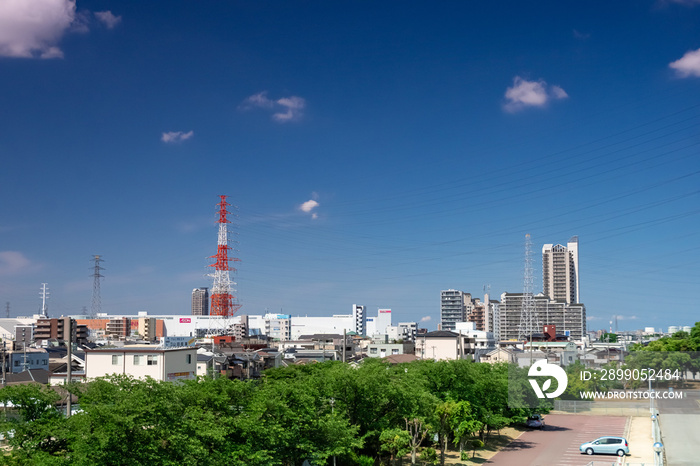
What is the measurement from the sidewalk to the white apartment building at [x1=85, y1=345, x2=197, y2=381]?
28596 mm

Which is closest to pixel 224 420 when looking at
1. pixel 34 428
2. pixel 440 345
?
pixel 34 428

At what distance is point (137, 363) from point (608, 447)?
30.4m

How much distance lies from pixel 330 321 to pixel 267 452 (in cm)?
16477

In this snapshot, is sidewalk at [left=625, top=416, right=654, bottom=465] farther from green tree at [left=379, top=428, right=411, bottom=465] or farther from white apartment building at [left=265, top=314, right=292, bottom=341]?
white apartment building at [left=265, top=314, right=292, bottom=341]

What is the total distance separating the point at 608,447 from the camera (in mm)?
33938

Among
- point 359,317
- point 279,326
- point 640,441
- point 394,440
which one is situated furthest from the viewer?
point 359,317

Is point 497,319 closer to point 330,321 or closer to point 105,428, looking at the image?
point 330,321

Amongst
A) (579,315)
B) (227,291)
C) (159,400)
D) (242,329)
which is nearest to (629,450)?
(159,400)

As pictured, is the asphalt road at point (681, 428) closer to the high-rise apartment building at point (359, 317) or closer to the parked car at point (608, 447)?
the parked car at point (608, 447)

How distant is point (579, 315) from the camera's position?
172 meters

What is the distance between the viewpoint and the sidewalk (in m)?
32.2

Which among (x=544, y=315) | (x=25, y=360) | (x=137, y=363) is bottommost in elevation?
(x=25, y=360)

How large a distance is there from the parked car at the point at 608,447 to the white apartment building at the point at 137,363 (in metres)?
26.7

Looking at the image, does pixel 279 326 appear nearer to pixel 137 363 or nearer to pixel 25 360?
pixel 25 360
